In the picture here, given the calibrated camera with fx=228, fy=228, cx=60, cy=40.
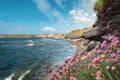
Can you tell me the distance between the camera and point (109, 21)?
21016mm

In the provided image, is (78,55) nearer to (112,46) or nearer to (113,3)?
(112,46)

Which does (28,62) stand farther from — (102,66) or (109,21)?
(102,66)

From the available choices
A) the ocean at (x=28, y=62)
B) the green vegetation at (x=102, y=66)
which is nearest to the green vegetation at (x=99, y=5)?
the ocean at (x=28, y=62)

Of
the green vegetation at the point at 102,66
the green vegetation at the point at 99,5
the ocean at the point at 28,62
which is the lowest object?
the ocean at the point at 28,62

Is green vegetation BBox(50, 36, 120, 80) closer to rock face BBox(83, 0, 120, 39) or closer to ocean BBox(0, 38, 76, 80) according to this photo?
rock face BBox(83, 0, 120, 39)

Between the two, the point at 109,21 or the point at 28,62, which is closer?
the point at 109,21

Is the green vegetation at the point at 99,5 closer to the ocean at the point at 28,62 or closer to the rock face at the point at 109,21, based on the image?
the rock face at the point at 109,21

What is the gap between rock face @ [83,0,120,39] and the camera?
66.7ft

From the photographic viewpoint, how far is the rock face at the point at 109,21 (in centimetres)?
2032

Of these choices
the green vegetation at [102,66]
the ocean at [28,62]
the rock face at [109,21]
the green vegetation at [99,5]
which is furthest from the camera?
the ocean at [28,62]

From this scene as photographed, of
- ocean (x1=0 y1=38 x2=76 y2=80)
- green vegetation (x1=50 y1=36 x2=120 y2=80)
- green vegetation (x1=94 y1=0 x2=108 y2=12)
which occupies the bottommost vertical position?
ocean (x1=0 y1=38 x2=76 y2=80)

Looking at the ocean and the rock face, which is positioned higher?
the rock face

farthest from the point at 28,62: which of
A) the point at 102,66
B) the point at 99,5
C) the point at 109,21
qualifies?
the point at 102,66

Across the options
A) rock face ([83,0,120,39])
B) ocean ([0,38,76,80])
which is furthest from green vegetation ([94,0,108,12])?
ocean ([0,38,76,80])
